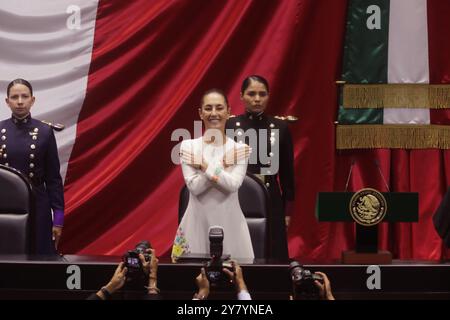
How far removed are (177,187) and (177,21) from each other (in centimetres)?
100

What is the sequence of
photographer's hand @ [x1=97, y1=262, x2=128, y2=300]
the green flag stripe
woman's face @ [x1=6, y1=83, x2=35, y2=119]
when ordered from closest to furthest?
1. photographer's hand @ [x1=97, y1=262, x2=128, y2=300]
2. woman's face @ [x1=6, y1=83, x2=35, y2=119]
3. the green flag stripe

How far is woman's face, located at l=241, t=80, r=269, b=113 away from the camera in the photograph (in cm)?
414

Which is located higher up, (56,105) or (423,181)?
(56,105)

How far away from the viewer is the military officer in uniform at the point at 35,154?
154 inches

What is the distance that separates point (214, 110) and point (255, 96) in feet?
3.31

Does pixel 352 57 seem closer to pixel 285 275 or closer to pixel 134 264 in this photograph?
pixel 285 275

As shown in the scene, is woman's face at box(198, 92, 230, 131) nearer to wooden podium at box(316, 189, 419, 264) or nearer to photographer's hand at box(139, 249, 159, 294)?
wooden podium at box(316, 189, 419, 264)

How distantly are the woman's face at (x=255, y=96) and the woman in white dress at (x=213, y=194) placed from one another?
3.14 ft

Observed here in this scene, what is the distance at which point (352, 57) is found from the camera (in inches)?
201

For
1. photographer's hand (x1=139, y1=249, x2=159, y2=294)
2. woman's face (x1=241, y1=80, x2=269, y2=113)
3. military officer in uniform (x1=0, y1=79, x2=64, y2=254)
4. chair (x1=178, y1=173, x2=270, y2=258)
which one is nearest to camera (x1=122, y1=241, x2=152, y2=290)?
photographer's hand (x1=139, y1=249, x2=159, y2=294)

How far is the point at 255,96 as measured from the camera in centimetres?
416

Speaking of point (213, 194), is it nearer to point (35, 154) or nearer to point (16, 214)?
point (16, 214)

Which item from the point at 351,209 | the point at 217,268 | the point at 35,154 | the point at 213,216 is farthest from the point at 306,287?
the point at 35,154
